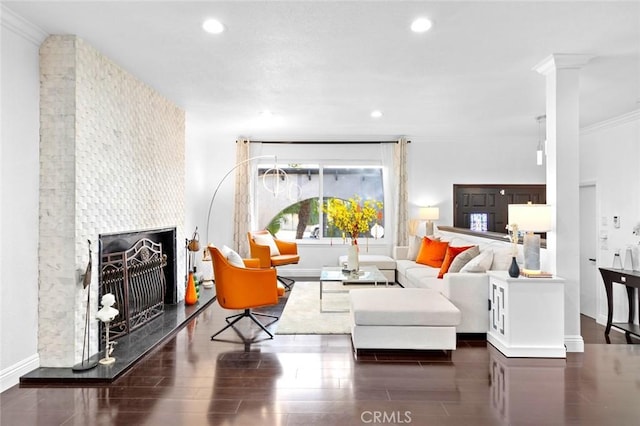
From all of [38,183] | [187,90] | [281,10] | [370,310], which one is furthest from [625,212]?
[38,183]

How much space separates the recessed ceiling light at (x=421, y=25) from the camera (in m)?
2.95

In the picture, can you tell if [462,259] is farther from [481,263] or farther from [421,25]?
[421,25]

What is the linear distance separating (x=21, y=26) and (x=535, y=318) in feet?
15.6

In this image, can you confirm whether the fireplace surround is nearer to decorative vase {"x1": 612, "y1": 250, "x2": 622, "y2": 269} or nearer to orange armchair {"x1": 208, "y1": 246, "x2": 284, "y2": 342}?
orange armchair {"x1": 208, "y1": 246, "x2": 284, "y2": 342}

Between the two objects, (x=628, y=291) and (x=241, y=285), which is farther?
(x=628, y=291)

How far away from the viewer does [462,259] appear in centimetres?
459

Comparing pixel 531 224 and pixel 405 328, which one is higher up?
pixel 531 224

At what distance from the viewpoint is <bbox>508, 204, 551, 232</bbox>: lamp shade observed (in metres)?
3.64

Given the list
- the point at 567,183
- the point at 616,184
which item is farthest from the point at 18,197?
the point at 616,184

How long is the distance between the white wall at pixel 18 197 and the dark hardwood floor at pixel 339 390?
0.36m

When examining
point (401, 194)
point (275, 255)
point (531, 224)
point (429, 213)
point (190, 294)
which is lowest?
point (190, 294)

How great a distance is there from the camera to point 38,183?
3182 mm

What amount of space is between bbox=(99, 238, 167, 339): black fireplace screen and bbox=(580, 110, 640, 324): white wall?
19.1ft

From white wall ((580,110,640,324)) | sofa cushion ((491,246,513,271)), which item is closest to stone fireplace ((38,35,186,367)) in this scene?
sofa cushion ((491,246,513,271))
